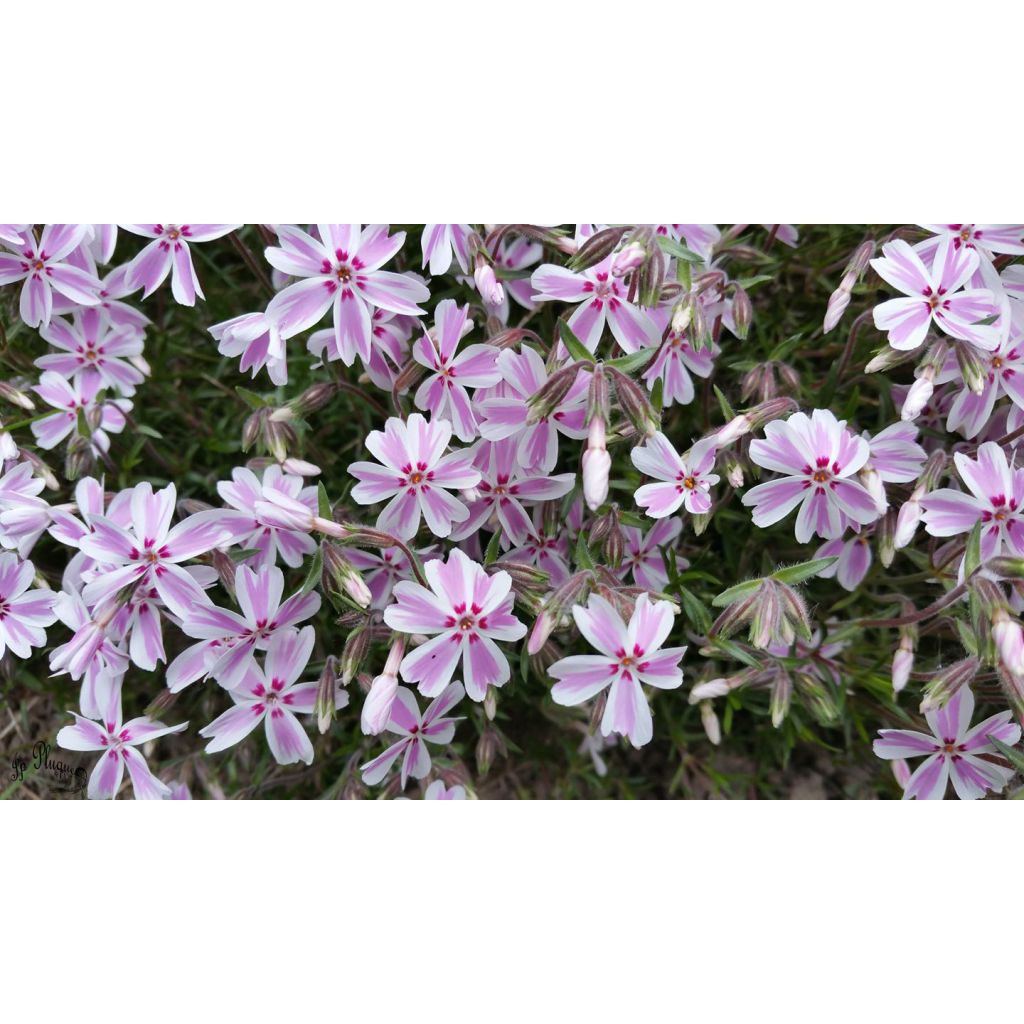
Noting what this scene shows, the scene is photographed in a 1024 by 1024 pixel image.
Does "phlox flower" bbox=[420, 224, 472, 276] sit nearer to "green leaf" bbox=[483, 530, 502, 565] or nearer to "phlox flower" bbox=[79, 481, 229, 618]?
"green leaf" bbox=[483, 530, 502, 565]

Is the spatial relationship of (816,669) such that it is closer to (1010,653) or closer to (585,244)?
(1010,653)

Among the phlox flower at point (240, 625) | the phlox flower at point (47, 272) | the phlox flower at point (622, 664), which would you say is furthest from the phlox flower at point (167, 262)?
the phlox flower at point (622, 664)

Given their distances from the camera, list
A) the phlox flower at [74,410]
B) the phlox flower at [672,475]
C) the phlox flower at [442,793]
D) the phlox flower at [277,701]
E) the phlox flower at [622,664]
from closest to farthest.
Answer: the phlox flower at [622,664], the phlox flower at [672,475], the phlox flower at [277,701], the phlox flower at [442,793], the phlox flower at [74,410]

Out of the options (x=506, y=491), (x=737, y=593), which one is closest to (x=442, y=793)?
(x=506, y=491)

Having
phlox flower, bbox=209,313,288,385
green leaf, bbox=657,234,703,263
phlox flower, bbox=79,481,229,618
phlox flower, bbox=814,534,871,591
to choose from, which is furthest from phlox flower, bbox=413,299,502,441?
phlox flower, bbox=814,534,871,591

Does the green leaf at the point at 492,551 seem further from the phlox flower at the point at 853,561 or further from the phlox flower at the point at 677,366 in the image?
the phlox flower at the point at 853,561

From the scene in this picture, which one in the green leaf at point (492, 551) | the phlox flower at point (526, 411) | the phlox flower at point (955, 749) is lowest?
the phlox flower at point (955, 749)

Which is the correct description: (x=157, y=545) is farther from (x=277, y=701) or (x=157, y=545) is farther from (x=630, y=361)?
(x=630, y=361)
